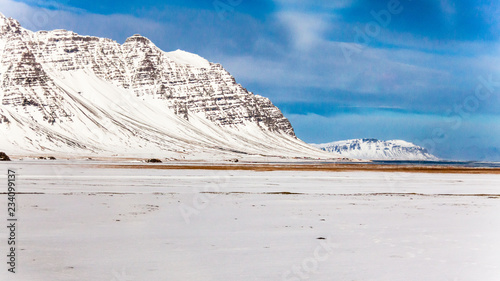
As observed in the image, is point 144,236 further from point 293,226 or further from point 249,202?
point 249,202

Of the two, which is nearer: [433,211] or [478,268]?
[478,268]

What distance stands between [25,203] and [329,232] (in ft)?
49.6

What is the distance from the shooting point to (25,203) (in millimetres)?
27094

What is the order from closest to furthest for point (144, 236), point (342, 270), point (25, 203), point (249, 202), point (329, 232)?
1. point (342, 270)
2. point (144, 236)
3. point (329, 232)
4. point (25, 203)
5. point (249, 202)

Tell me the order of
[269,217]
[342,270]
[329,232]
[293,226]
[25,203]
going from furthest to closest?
[25,203] → [269,217] → [293,226] → [329,232] → [342,270]

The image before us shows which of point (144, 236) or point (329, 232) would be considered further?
point (329, 232)

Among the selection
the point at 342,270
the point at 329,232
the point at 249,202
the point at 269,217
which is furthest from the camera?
the point at 249,202

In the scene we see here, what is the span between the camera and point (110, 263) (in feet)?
45.7

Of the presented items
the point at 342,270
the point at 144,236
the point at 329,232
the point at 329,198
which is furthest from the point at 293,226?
the point at 329,198

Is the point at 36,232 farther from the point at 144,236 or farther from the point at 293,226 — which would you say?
the point at 293,226

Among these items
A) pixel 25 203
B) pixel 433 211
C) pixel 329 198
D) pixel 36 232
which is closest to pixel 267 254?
pixel 36 232

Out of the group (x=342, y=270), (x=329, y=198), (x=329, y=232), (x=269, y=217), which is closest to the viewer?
(x=342, y=270)

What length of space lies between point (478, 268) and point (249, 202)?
1764 cm

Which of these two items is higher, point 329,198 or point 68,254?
point 329,198
